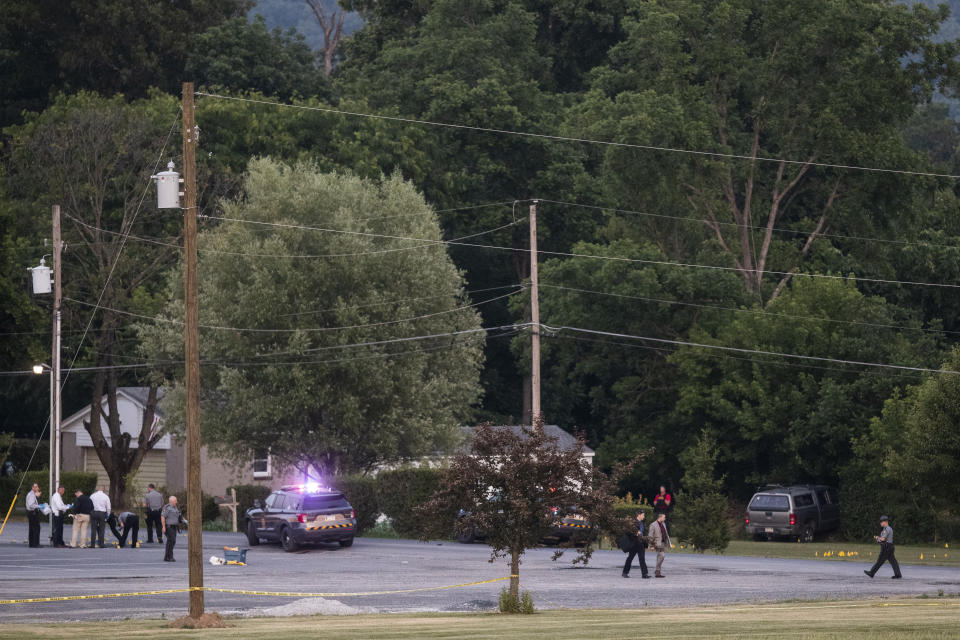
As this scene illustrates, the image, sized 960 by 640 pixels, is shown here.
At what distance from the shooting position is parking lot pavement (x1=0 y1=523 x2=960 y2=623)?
82.8 ft

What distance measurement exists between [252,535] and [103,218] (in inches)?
851

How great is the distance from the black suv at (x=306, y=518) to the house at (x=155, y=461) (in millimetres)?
15703

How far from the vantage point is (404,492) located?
47.4 meters

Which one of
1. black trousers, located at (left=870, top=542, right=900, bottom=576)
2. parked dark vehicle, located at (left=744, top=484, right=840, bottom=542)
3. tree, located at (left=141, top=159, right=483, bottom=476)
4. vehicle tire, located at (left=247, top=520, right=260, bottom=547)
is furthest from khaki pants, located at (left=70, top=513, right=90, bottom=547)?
parked dark vehicle, located at (left=744, top=484, right=840, bottom=542)

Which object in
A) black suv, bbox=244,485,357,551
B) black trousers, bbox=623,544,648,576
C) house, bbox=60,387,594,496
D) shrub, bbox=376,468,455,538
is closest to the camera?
black trousers, bbox=623,544,648,576

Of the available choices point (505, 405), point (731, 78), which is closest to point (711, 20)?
point (731, 78)

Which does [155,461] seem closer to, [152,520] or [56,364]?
[56,364]

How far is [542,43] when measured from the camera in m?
77.8

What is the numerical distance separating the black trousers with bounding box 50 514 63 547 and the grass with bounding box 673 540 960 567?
1824cm

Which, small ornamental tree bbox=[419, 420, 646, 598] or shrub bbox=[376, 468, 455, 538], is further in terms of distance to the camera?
shrub bbox=[376, 468, 455, 538]

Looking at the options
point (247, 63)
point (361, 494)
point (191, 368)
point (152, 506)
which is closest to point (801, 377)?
point (361, 494)

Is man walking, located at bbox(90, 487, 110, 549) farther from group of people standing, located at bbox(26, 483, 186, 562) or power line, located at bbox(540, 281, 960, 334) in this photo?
power line, located at bbox(540, 281, 960, 334)

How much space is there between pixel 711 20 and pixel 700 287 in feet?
42.9

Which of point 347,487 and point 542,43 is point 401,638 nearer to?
point 347,487
